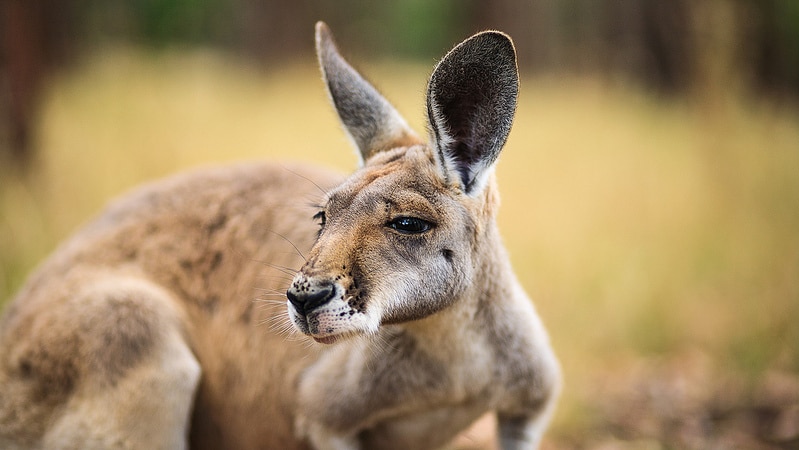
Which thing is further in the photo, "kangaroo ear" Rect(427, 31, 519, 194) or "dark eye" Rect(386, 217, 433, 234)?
"dark eye" Rect(386, 217, 433, 234)

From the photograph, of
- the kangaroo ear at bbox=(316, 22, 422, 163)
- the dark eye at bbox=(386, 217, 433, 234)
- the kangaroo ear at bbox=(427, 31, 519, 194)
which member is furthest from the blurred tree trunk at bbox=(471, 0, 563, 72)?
the dark eye at bbox=(386, 217, 433, 234)

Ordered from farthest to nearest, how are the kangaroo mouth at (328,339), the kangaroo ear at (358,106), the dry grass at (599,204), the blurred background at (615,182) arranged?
the dry grass at (599,204) → the blurred background at (615,182) → the kangaroo ear at (358,106) → the kangaroo mouth at (328,339)

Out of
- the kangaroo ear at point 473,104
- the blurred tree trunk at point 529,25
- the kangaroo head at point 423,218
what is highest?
→ the kangaroo ear at point 473,104

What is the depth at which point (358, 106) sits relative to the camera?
4.00 m

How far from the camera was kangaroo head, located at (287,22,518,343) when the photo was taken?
3.06 m

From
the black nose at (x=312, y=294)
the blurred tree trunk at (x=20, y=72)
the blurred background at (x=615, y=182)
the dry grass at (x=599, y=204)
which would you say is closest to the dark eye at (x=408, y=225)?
the black nose at (x=312, y=294)

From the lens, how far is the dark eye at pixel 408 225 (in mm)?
3295

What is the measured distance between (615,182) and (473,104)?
5309 millimetres

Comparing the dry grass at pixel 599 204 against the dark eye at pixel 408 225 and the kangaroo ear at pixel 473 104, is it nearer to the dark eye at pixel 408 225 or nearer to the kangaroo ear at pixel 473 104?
the kangaroo ear at pixel 473 104

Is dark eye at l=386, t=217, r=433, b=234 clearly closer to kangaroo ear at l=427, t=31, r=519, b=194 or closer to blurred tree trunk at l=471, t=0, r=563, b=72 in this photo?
kangaroo ear at l=427, t=31, r=519, b=194

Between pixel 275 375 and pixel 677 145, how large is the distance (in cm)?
659

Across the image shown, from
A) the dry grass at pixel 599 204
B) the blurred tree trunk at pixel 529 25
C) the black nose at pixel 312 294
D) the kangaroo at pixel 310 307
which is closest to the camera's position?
the black nose at pixel 312 294

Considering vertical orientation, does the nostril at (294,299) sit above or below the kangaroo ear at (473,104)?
below

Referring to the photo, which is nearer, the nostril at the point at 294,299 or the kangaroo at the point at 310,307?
the nostril at the point at 294,299
